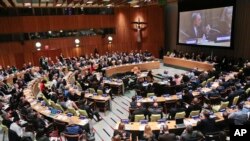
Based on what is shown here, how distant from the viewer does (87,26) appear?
28.2 m

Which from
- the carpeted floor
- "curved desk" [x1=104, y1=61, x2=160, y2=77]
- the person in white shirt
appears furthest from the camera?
"curved desk" [x1=104, y1=61, x2=160, y2=77]

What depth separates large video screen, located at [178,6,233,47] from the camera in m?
20.4

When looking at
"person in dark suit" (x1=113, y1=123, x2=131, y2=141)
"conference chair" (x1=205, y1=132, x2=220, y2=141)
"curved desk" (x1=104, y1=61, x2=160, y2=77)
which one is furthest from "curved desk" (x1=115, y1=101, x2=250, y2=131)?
"curved desk" (x1=104, y1=61, x2=160, y2=77)

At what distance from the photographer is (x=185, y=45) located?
82.8ft

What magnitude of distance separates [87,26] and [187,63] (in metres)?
11.7

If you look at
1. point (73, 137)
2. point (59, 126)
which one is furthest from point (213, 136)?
point (59, 126)

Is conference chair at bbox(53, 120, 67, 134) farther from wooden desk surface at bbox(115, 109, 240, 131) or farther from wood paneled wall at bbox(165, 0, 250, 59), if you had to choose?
wood paneled wall at bbox(165, 0, 250, 59)

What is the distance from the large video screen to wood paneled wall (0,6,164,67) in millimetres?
4101

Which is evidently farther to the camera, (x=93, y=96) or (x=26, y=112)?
(x=93, y=96)

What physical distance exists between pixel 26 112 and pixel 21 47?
15.3 m

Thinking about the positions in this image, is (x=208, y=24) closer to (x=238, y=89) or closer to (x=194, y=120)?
(x=238, y=89)

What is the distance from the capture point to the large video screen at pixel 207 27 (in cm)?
2042

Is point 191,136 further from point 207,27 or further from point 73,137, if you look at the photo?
point 207,27

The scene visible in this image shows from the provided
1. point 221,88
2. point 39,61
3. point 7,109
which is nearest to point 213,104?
point 221,88
